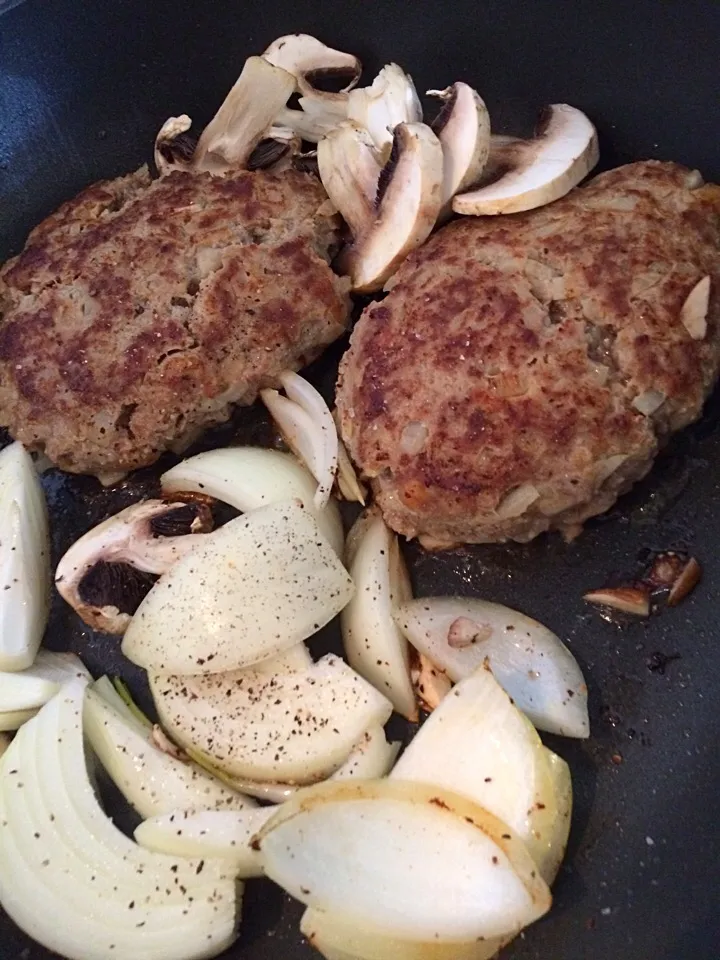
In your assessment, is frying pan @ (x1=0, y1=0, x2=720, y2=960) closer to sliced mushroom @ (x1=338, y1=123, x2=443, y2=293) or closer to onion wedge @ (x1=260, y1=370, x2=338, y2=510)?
onion wedge @ (x1=260, y1=370, x2=338, y2=510)

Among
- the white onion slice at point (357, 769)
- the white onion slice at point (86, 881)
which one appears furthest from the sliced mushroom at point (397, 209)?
the white onion slice at point (86, 881)

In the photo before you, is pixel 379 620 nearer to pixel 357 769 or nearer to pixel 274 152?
pixel 357 769

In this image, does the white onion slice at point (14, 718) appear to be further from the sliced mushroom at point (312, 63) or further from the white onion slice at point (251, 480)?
the sliced mushroom at point (312, 63)

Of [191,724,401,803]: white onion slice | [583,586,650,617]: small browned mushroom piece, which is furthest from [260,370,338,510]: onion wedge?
[583,586,650,617]: small browned mushroom piece

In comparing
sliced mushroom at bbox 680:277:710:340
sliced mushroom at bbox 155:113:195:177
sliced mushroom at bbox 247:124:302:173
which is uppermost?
sliced mushroom at bbox 155:113:195:177

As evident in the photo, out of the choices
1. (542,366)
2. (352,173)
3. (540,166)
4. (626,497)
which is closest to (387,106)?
(352,173)
